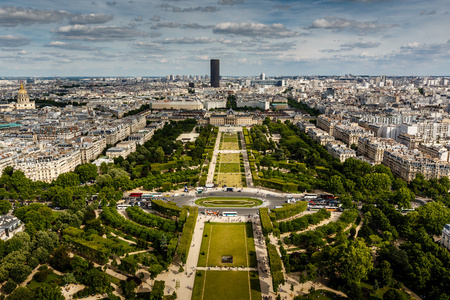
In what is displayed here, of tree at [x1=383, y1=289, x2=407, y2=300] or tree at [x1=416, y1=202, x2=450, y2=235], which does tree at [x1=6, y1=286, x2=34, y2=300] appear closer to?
tree at [x1=383, y1=289, x2=407, y2=300]

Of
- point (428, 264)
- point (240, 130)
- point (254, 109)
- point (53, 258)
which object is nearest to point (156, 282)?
point (53, 258)

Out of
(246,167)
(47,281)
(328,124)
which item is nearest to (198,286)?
(47,281)

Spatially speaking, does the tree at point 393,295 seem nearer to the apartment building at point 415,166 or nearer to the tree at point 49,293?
the tree at point 49,293

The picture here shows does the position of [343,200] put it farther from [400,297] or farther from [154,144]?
[154,144]

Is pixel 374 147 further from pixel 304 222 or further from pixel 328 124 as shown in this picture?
pixel 304 222

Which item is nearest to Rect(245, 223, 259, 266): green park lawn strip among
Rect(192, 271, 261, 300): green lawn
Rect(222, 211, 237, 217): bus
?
Rect(192, 271, 261, 300): green lawn
